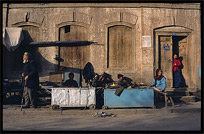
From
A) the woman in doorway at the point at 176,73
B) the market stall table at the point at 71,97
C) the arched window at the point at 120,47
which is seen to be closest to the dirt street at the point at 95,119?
the market stall table at the point at 71,97

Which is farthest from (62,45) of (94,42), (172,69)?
(172,69)

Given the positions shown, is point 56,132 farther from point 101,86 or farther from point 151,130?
point 101,86

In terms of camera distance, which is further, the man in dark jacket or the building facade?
the building facade

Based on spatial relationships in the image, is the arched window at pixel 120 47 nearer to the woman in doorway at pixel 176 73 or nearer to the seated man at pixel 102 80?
the seated man at pixel 102 80

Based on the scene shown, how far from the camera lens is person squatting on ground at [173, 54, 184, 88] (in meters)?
12.2

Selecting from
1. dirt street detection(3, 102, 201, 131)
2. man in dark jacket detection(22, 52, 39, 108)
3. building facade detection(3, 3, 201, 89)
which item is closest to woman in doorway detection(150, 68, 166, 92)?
dirt street detection(3, 102, 201, 131)

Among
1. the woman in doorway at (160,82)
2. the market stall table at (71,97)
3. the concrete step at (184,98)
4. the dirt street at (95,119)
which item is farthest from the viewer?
the concrete step at (184,98)

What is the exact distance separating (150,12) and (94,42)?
10.2ft

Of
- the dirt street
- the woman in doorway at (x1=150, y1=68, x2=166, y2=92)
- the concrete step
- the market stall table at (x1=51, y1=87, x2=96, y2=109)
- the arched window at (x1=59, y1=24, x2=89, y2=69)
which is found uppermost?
the arched window at (x1=59, y1=24, x2=89, y2=69)

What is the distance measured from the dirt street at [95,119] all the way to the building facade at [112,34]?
318 cm

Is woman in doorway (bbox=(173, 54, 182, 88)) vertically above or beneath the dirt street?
above

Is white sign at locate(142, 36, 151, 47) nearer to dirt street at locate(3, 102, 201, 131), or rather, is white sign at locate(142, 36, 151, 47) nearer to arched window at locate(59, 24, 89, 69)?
arched window at locate(59, 24, 89, 69)

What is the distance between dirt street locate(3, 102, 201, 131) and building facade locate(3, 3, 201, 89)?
10.4ft

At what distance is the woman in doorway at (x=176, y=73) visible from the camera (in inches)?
480
